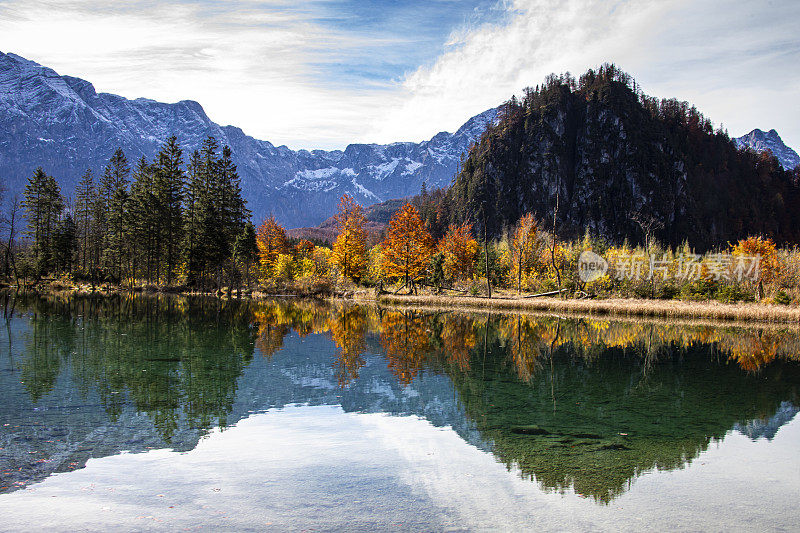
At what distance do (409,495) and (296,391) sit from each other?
7523 mm

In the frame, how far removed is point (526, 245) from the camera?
59938mm

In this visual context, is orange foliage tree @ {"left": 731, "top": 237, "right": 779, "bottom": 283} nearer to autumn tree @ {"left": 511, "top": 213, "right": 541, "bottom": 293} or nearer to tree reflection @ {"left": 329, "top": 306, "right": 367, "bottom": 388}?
autumn tree @ {"left": 511, "top": 213, "right": 541, "bottom": 293}

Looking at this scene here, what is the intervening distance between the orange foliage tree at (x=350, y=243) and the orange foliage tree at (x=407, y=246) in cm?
333

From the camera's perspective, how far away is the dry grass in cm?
3562

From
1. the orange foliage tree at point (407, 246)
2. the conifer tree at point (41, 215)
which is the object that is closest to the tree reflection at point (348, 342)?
the orange foliage tree at point (407, 246)

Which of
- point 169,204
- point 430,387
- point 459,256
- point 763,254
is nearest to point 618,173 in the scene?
point 459,256

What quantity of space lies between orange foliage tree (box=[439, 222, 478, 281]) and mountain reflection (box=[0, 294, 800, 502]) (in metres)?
33.3

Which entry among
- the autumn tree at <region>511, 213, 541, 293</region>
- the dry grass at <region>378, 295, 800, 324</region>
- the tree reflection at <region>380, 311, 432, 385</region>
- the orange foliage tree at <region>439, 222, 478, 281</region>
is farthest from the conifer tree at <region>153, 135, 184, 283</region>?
the autumn tree at <region>511, 213, 541, 293</region>

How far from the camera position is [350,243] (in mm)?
56312

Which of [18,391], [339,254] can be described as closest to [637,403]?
[18,391]

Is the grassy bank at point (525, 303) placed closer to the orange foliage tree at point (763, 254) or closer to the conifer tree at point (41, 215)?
the conifer tree at point (41, 215)

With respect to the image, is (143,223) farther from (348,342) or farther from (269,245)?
(348,342)

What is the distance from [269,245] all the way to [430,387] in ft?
215

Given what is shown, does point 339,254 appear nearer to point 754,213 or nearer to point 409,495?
point 409,495
